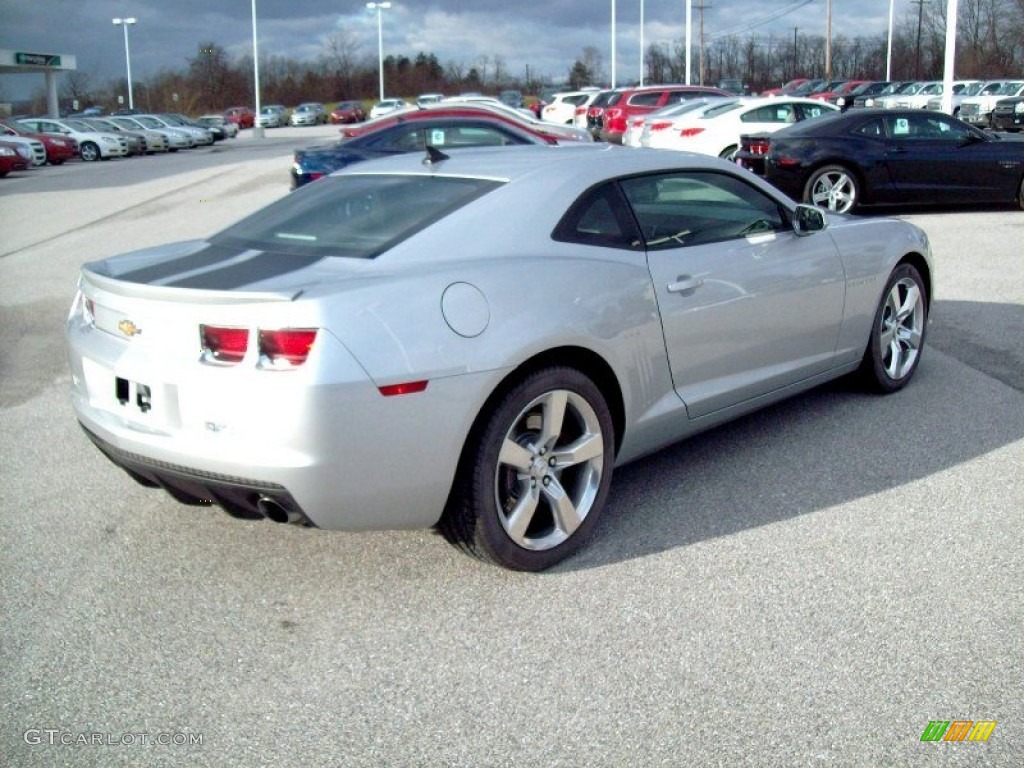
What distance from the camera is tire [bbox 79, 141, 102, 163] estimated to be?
39.2 m

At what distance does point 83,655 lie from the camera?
139 inches

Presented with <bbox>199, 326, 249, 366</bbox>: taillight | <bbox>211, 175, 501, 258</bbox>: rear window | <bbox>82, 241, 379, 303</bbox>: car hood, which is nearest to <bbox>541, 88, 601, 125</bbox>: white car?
<bbox>211, 175, 501, 258</bbox>: rear window

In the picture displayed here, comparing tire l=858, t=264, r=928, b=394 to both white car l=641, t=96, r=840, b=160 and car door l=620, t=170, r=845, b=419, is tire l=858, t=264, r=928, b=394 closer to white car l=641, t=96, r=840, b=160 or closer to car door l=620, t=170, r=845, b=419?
car door l=620, t=170, r=845, b=419

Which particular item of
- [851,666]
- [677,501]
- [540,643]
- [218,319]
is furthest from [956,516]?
[218,319]

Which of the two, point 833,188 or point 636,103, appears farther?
point 636,103

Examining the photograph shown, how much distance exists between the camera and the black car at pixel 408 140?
47.7 feet

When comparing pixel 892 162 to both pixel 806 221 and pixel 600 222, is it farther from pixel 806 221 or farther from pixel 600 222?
pixel 600 222

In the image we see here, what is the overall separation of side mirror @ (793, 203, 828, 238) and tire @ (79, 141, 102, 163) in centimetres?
3831

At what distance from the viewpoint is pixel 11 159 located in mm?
30062

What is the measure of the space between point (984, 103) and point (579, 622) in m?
40.1

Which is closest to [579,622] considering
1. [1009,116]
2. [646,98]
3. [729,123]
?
[729,123]

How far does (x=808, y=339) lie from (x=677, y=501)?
122cm

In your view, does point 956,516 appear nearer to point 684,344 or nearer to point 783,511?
point 783,511

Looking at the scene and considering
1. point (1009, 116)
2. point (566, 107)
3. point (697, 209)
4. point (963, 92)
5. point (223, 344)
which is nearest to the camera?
point (223, 344)
